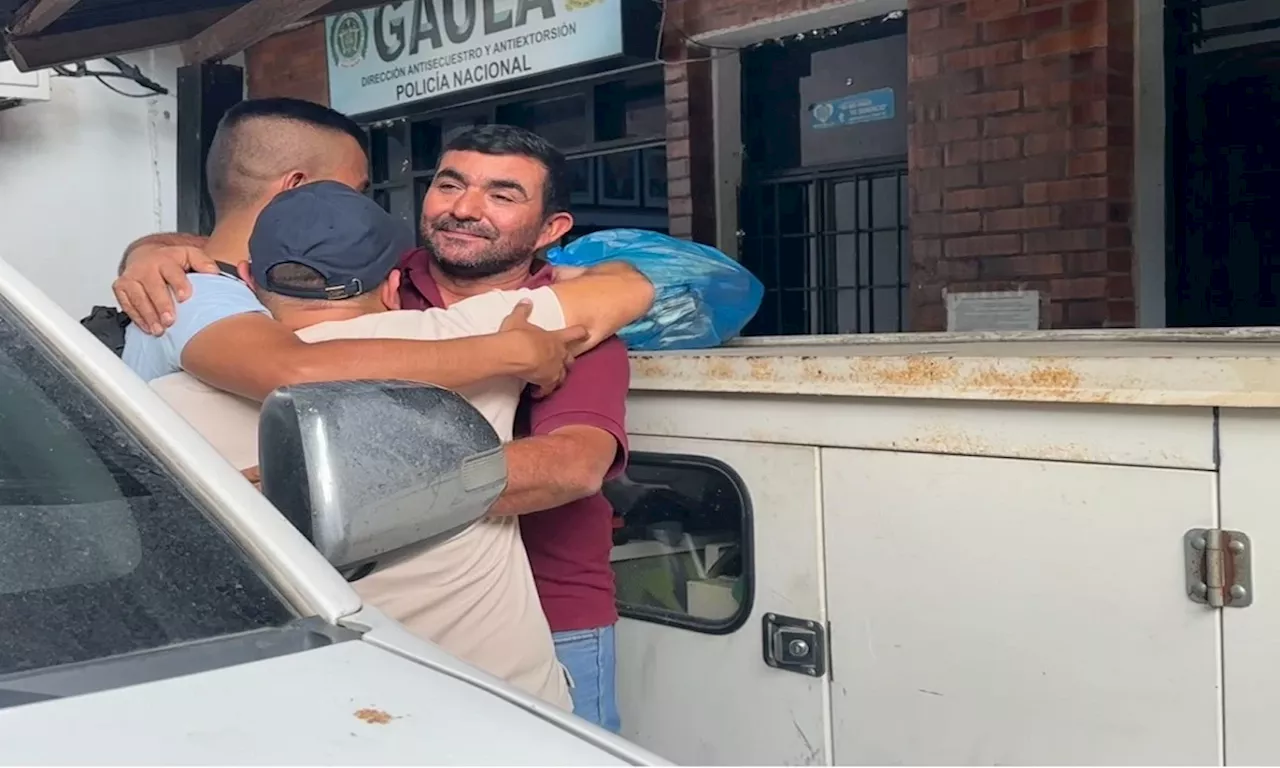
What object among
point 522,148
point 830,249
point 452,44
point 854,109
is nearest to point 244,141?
point 522,148

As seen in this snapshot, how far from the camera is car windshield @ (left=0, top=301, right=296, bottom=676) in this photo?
111 centimetres

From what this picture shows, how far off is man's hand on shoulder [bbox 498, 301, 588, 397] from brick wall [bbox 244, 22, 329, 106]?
5869 millimetres

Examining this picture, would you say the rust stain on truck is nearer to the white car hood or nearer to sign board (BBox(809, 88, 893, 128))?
the white car hood

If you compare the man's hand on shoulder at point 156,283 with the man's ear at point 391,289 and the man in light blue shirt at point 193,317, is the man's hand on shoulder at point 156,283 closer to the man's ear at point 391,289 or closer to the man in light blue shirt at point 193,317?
the man in light blue shirt at point 193,317

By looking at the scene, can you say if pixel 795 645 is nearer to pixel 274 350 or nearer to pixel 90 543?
pixel 274 350

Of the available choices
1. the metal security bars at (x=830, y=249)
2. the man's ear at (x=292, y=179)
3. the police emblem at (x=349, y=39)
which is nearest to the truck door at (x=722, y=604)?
the man's ear at (x=292, y=179)

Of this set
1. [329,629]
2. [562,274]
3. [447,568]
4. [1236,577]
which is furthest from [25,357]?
[1236,577]

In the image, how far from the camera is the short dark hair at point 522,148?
2.29 m

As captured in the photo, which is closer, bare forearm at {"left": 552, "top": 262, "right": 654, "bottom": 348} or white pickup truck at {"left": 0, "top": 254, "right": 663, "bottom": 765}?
white pickup truck at {"left": 0, "top": 254, "right": 663, "bottom": 765}

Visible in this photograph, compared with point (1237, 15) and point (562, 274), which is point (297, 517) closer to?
point (562, 274)

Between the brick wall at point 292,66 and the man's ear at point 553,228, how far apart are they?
5511 mm

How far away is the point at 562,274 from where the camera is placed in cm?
231

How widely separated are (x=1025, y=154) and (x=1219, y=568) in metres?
3.37

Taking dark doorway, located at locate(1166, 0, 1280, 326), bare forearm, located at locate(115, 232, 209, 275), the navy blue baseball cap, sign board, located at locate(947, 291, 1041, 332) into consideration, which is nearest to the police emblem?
sign board, located at locate(947, 291, 1041, 332)
